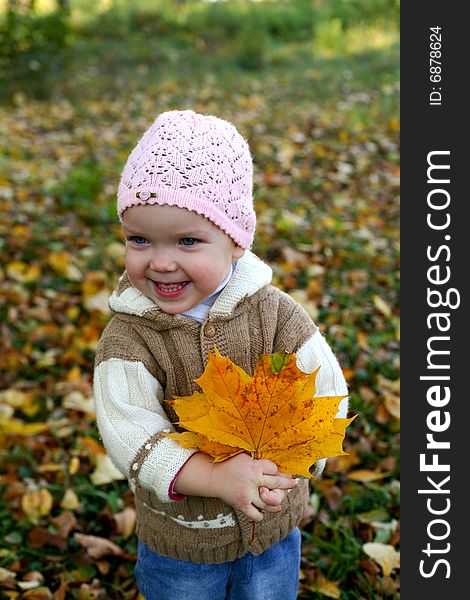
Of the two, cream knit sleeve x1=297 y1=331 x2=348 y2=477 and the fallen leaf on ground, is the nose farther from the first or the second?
the fallen leaf on ground

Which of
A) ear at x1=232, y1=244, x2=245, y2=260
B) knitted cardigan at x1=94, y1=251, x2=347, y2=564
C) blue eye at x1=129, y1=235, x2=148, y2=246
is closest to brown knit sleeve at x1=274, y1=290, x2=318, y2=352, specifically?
knitted cardigan at x1=94, y1=251, x2=347, y2=564

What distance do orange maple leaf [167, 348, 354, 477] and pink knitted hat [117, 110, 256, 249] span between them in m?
0.33

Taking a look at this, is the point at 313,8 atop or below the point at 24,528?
atop

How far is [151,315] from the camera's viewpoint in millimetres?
1557

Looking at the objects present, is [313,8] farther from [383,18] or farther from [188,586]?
[188,586]

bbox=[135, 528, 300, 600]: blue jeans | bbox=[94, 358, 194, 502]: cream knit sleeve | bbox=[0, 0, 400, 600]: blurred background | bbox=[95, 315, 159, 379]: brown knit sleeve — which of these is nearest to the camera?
bbox=[94, 358, 194, 502]: cream knit sleeve

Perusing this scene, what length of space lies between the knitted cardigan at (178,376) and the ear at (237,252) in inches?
1.6

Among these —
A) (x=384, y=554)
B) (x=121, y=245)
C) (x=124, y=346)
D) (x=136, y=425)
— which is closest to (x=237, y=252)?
(x=124, y=346)

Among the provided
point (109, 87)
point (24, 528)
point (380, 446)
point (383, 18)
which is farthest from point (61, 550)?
point (383, 18)

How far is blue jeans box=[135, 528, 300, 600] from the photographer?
1.74 metres

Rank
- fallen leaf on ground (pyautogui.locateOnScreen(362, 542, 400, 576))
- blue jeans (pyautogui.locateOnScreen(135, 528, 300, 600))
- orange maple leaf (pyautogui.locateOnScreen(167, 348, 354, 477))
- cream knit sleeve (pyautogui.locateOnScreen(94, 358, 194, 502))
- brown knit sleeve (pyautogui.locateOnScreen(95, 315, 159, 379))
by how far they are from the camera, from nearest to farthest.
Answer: orange maple leaf (pyautogui.locateOnScreen(167, 348, 354, 477))
cream knit sleeve (pyautogui.locateOnScreen(94, 358, 194, 502))
brown knit sleeve (pyautogui.locateOnScreen(95, 315, 159, 379))
blue jeans (pyautogui.locateOnScreen(135, 528, 300, 600))
fallen leaf on ground (pyautogui.locateOnScreen(362, 542, 400, 576))

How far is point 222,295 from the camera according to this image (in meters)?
1.59

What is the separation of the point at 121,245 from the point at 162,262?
268cm

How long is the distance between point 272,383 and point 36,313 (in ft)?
8.11
